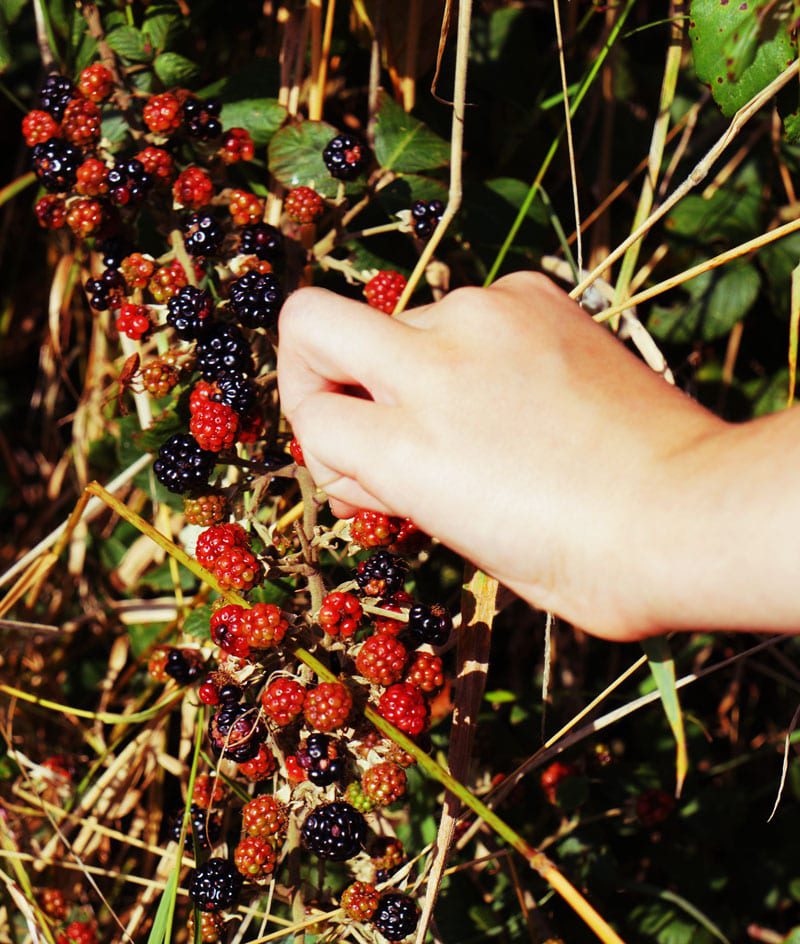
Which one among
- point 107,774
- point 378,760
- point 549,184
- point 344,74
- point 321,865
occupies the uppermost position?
point 344,74

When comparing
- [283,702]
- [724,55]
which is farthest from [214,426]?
[724,55]

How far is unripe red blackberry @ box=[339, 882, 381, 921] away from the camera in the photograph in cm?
124

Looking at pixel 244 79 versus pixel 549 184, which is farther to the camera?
pixel 549 184

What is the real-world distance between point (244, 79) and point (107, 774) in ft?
4.54

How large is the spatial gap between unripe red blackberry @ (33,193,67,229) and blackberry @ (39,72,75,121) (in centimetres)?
13

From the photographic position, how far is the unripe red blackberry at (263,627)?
119 centimetres

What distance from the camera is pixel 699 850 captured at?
1968mm

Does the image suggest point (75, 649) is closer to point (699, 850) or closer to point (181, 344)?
point (181, 344)

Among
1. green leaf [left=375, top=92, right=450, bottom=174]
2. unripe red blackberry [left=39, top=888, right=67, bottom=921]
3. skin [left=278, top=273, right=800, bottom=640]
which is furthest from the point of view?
unripe red blackberry [left=39, top=888, right=67, bottom=921]

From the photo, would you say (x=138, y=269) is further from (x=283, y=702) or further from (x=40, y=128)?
(x=283, y=702)

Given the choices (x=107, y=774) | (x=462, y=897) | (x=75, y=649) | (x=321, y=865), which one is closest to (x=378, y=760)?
(x=321, y=865)

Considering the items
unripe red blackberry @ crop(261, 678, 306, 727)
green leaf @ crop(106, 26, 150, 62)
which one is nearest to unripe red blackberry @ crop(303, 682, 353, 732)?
unripe red blackberry @ crop(261, 678, 306, 727)

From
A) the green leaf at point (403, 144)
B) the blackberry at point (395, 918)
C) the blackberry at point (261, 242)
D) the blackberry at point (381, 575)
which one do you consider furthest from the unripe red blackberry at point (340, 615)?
the green leaf at point (403, 144)

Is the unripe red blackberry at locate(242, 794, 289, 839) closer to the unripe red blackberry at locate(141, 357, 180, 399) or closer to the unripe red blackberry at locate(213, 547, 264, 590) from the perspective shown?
the unripe red blackberry at locate(213, 547, 264, 590)
